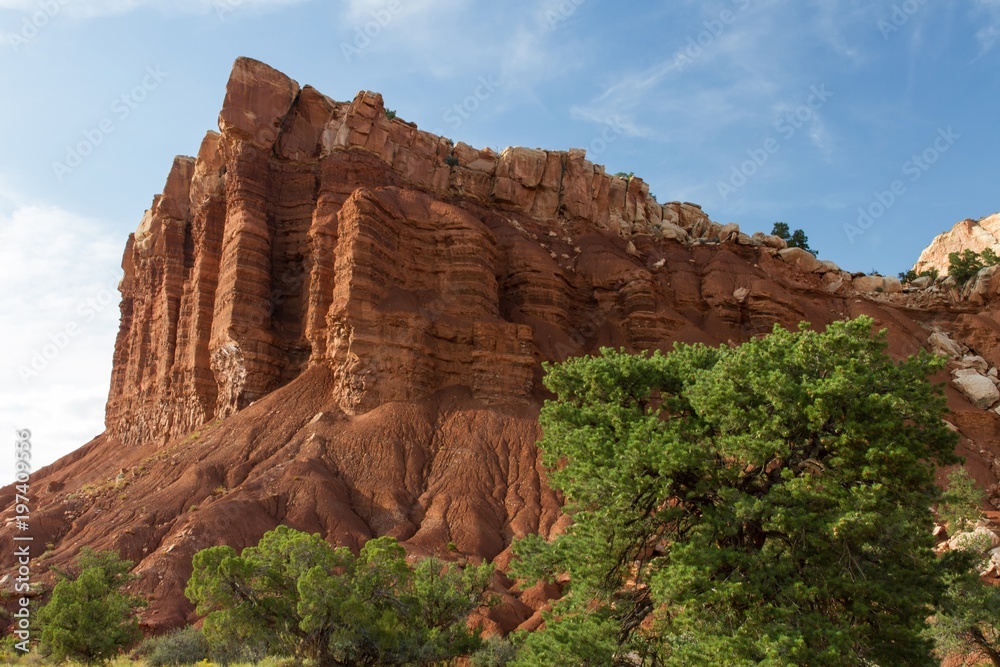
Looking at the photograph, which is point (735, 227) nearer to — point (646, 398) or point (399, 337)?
point (399, 337)

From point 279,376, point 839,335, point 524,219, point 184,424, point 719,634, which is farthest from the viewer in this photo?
point 524,219

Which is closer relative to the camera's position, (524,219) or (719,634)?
(719,634)

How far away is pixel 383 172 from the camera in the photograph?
59219 millimetres

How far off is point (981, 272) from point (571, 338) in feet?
117

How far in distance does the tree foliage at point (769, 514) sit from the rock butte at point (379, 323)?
14.9 metres

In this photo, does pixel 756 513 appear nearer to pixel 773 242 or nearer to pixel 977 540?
pixel 977 540

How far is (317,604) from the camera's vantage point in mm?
22922

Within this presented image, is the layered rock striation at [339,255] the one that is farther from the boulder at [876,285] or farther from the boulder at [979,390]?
the boulder at [979,390]

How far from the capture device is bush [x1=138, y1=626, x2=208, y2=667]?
26.4 m

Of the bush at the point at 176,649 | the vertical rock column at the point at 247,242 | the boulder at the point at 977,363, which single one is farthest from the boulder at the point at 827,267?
the bush at the point at 176,649

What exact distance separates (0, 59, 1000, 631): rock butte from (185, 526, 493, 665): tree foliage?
26.2 ft

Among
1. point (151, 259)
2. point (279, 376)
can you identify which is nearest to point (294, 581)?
point (279, 376)

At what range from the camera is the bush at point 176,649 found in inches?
1039

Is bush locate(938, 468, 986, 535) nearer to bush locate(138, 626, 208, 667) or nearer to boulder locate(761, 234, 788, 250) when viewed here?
bush locate(138, 626, 208, 667)
